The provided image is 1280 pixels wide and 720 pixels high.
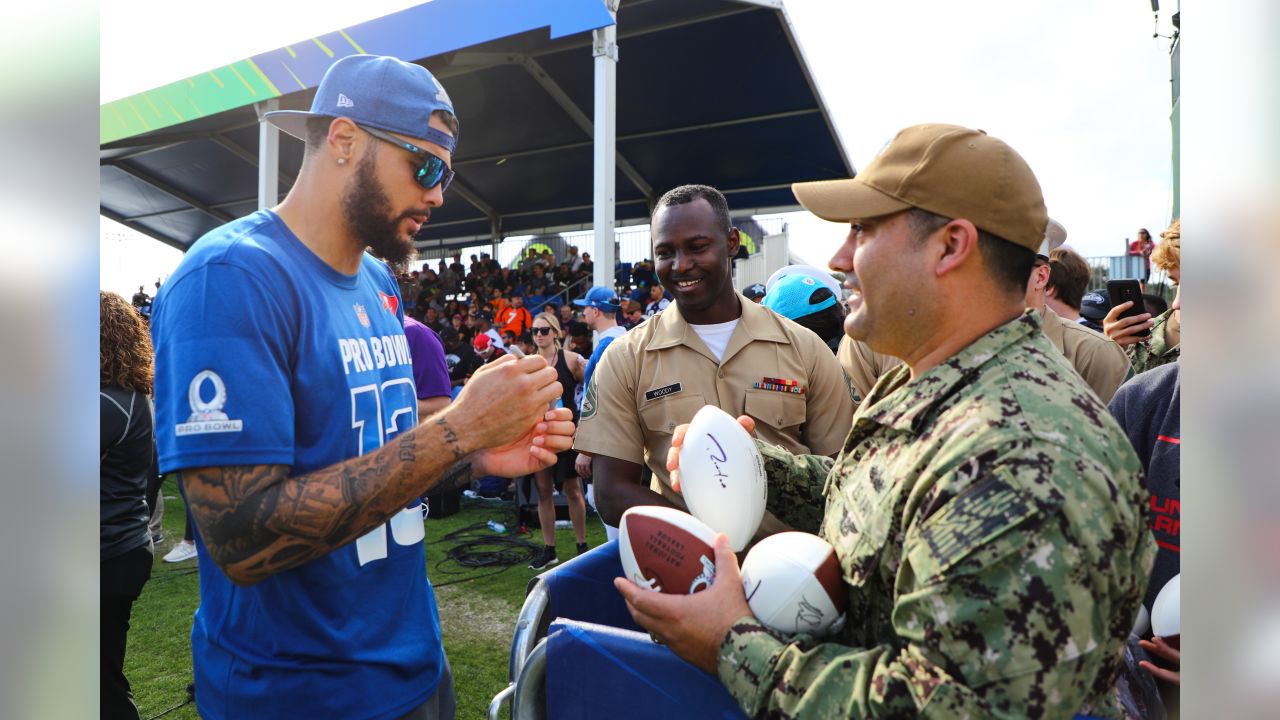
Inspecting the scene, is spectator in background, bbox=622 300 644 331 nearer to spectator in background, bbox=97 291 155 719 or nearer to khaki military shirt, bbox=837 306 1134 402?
khaki military shirt, bbox=837 306 1134 402

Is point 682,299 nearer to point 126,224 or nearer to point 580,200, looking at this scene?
point 580,200

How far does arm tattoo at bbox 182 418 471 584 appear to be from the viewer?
141cm

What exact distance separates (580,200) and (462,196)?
11.4 ft

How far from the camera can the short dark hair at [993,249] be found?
143 centimetres

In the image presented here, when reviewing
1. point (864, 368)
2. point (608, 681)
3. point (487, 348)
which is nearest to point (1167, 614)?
point (608, 681)

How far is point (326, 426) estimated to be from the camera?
1621mm

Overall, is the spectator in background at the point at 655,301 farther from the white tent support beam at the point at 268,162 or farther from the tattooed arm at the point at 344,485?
the tattooed arm at the point at 344,485

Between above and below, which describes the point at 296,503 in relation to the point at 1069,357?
below

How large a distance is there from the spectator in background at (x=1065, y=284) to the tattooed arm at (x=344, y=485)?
3728 millimetres

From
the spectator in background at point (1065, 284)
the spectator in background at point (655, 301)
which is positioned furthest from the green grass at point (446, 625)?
the spectator in background at point (655, 301)

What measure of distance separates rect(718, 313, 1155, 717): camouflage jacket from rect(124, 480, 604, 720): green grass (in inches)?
105

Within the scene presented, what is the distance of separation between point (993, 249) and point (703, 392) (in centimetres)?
148

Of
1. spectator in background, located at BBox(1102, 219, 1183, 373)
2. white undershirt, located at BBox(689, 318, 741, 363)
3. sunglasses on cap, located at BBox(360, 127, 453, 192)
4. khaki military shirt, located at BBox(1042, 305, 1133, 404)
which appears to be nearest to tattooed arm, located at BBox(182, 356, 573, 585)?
sunglasses on cap, located at BBox(360, 127, 453, 192)

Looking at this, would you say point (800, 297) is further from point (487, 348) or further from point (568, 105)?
point (568, 105)
